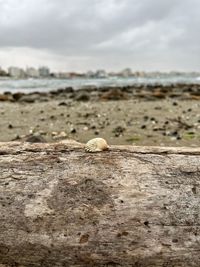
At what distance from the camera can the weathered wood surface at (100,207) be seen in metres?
2.66

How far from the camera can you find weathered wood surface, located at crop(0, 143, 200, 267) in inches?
105

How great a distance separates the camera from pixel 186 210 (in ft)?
8.91

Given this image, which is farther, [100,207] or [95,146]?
[95,146]

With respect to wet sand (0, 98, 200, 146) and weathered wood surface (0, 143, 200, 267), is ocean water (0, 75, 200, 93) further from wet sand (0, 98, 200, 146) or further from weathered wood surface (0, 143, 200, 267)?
weathered wood surface (0, 143, 200, 267)

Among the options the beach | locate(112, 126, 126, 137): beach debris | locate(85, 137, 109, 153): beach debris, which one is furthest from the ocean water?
locate(85, 137, 109, 153): beach debris

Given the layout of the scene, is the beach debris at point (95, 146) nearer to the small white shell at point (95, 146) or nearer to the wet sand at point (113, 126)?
the small white shell at point (95, 146)

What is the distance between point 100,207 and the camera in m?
2.77

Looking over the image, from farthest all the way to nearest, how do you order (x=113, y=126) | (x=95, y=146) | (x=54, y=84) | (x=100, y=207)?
(x=54, y=84), (x=113, y=126), (x=95, y=146), (x=100, y=207)

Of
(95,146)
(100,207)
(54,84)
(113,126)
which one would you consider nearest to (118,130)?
(113,126)

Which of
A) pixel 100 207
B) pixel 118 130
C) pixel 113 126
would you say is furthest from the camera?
pixel 113 126

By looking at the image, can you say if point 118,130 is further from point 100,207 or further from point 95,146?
point 100,207

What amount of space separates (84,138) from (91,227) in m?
6.24

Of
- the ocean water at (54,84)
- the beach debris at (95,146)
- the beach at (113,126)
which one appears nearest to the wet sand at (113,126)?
the beach at (113,126)

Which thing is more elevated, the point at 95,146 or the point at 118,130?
the point at 95,146
